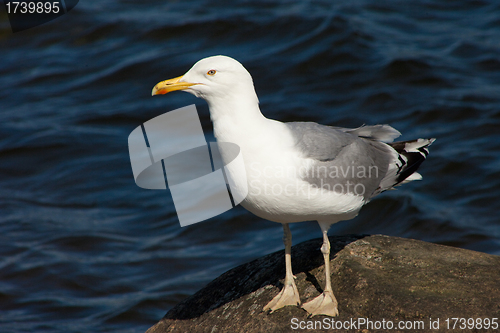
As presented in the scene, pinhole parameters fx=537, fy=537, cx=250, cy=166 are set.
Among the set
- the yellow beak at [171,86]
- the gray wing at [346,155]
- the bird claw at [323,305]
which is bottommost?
the bird claw at [323,305]

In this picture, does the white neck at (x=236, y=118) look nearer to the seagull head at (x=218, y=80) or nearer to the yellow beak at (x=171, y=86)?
the seagull head at (x=218, y=80)

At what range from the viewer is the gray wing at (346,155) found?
13.7ft

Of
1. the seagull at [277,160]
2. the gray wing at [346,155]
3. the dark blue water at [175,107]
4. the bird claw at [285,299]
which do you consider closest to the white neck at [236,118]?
the seagull at [277,160]


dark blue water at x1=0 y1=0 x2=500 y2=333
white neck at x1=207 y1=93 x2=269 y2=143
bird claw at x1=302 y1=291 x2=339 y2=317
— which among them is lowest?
dark blue water at x1=0 y1=0 x2=500 y2=333

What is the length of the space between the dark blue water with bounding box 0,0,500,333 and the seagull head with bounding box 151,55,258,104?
3.72 metres

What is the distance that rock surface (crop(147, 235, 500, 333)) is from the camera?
12.5 ft

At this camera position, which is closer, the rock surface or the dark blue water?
the rock surface

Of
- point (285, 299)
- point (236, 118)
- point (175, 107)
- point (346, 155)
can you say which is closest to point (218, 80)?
point (236, 118)

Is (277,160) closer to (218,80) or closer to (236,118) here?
(236,118)

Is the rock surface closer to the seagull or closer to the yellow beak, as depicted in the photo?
the seagull

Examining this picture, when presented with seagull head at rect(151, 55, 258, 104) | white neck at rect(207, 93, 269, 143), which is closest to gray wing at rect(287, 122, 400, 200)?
white neck at rect(207, 93, 269, 143)

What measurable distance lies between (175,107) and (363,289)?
7.28 metres

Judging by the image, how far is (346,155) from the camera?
4.55m

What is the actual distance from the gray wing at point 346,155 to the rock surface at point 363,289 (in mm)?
607
